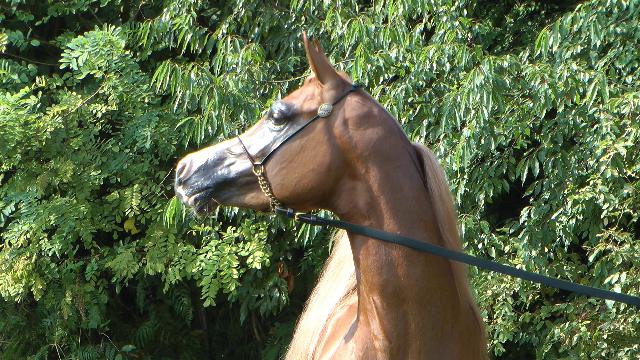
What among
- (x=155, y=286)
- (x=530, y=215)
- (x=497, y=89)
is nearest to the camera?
(x=497, y=89)

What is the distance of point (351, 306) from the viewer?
10.4 feet

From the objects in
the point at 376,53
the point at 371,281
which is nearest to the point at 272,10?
the point at 376,53

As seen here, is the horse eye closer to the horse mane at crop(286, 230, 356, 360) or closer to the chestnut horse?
the chestnut horse

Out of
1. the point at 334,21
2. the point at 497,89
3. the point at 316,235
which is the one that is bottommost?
the point at 316,235

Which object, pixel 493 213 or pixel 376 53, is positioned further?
pixel 493 213

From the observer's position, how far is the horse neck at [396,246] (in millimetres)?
2535

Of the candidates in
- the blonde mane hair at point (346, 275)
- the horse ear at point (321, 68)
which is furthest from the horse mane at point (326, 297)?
the horse ear at point (321, 68)

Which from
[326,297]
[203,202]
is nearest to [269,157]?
[203,202]

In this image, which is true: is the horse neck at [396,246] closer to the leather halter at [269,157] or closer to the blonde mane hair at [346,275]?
the blonde mane hair at [346,275]

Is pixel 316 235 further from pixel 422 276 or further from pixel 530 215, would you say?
pixel 422 276

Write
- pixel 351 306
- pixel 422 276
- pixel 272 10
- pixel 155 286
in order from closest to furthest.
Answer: pixel 422 276, pixel 351 306, pixel 272 10, pixel 155 286

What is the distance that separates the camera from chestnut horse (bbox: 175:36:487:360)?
2545 mm

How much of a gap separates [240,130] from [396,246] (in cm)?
280

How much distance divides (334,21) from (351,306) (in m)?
2.47
